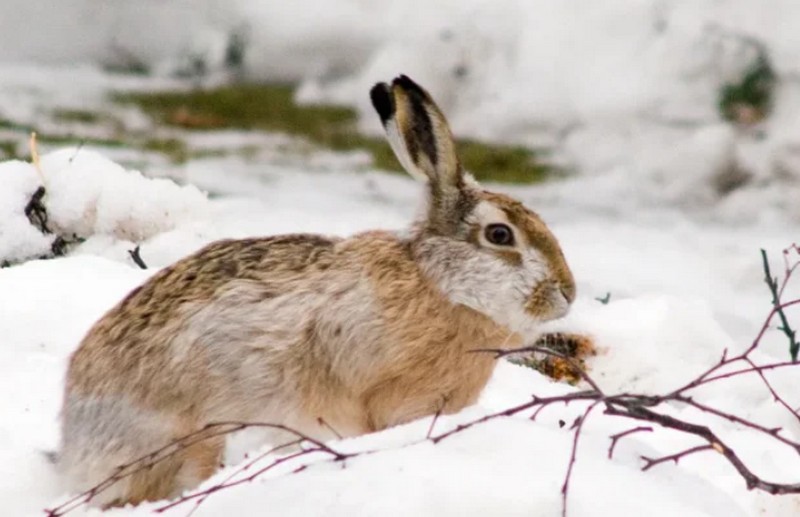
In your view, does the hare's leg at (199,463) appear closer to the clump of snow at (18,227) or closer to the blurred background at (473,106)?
the clump of snow at (18,227)

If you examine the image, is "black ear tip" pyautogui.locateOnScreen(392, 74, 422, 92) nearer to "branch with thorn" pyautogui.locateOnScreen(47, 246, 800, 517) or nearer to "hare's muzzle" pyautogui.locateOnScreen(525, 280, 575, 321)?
"hare's muzzle" pyautogui.locateOnScreen(525, 280, 575, 321)

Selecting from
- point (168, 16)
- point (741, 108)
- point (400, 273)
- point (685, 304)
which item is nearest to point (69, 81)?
point (168, 16)

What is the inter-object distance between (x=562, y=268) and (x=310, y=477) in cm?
82

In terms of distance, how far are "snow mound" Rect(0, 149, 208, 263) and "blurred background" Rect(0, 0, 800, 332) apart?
29.2 inches

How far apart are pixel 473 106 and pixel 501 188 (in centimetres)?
89

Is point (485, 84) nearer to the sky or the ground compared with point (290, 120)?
nearer to the sky

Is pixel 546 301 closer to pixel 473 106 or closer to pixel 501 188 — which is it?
pixel 501 188

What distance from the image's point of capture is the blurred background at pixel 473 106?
223 inches

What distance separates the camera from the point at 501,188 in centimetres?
606

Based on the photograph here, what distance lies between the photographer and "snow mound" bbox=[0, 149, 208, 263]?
3928mm

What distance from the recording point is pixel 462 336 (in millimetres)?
2787

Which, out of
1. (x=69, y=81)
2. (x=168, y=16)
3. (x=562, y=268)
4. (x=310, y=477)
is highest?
(x=168, y=16)

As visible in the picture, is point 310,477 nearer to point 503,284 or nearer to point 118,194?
point 503,284

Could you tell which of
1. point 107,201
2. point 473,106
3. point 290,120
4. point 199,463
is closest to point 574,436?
point 199,463
